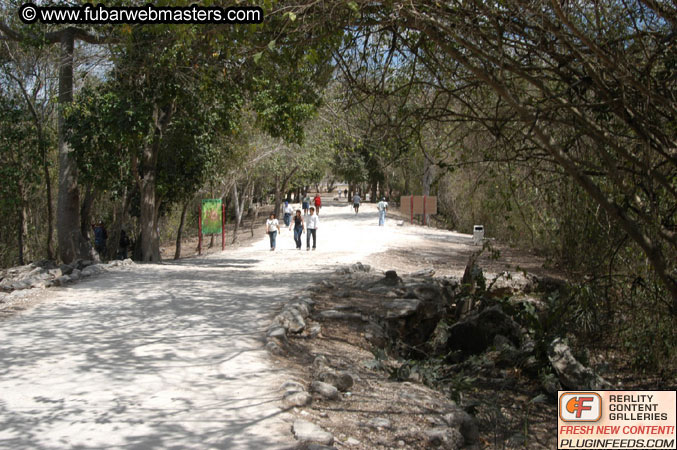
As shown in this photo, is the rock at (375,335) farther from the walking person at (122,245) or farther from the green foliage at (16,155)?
the green foliage at (16,155)

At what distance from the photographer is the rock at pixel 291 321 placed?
28.3ft

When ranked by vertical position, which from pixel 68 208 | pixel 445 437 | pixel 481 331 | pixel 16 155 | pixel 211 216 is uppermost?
pixel 16 155

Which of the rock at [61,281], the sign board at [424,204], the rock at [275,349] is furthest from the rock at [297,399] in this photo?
the sign board at [424,204]

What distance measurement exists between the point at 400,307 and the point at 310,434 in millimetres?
6048

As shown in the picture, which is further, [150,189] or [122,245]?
[122,245]

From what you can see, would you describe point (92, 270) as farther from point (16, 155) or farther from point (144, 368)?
point (16, 155)

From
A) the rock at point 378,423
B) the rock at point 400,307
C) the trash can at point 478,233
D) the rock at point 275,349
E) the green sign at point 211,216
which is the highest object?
the green sign at point 211,216

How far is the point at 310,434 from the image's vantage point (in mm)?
4934

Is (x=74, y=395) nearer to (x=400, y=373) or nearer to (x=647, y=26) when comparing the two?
(x=400, y=373)

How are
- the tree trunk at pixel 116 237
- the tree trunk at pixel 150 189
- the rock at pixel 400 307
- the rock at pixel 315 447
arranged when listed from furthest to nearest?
the tree trunk at pixel 116 237 → the tree trunk at pixel 150 189 → the rock at pixel 400 307 → the rock at pixel 315 447

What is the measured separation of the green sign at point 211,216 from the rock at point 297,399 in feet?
54.8

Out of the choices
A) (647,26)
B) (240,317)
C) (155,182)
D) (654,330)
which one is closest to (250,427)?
(240,317)

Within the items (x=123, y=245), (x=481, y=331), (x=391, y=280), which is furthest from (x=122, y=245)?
→ (x=481, y=331)

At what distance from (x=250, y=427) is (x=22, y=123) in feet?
71.5
